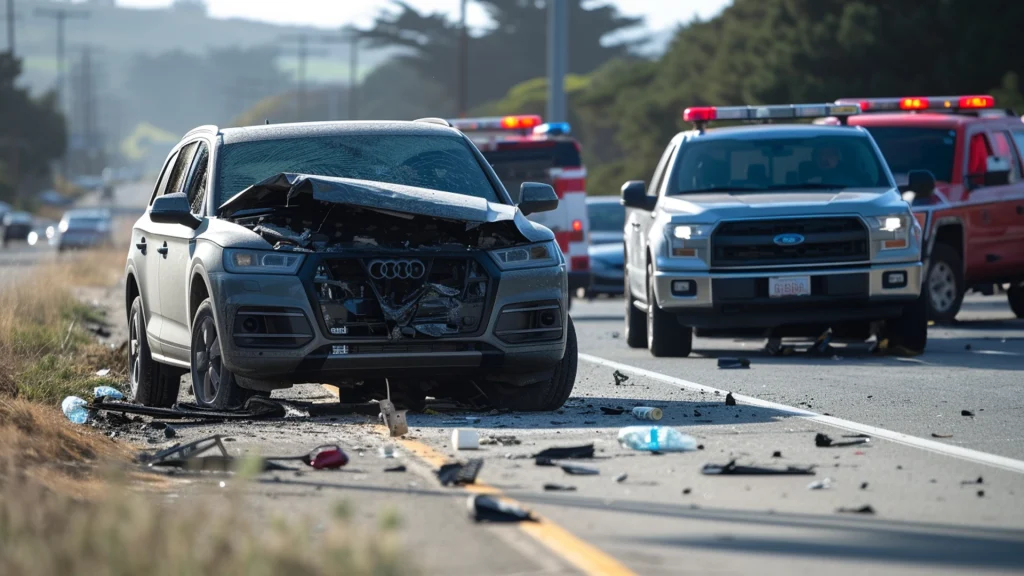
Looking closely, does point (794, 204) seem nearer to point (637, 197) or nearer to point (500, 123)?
point (637, 197)

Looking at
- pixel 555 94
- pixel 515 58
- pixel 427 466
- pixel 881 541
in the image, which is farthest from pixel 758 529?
pixel 515 58

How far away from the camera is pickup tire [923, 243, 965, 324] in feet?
58.9

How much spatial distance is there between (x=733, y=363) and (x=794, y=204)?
1429mm

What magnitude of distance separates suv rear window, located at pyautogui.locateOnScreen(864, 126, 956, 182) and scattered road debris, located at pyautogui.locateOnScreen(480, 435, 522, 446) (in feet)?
33.8

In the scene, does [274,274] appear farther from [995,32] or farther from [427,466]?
[995,32]

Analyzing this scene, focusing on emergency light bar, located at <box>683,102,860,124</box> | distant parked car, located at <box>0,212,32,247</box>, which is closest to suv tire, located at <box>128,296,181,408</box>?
emergency light bar, located at <box>683,102,860,124</box>

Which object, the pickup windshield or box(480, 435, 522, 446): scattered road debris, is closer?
box(480, 435, 522, 446): scattered road debris

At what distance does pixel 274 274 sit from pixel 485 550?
3873 mm

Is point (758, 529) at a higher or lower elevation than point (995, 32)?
lower

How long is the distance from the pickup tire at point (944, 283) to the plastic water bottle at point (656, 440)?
32.0ft

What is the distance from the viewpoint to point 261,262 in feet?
31.6

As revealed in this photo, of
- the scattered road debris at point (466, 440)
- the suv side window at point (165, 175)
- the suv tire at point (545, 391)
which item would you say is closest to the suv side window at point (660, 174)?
the suv side window at point (165, 175)

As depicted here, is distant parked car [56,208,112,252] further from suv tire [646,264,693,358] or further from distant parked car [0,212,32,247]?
suv tire [646,264,693,358]

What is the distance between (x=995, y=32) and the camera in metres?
40.9
